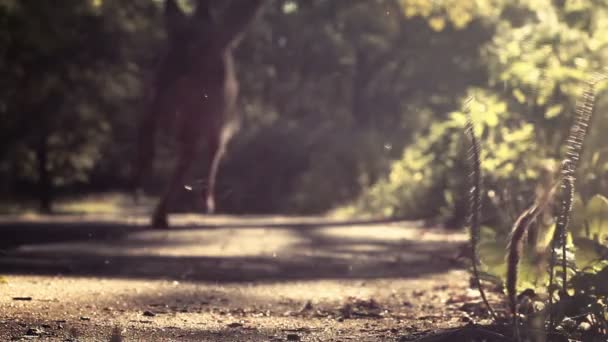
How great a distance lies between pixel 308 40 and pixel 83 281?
24083mm

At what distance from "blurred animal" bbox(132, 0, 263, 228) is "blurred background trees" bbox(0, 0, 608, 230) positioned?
2.55 metres

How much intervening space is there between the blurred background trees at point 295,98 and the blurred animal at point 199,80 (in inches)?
100

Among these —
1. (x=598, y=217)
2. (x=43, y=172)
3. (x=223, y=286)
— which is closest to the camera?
(x=598, y=217)

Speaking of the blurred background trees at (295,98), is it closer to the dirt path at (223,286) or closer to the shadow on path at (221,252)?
the shadow on path at (221,252)

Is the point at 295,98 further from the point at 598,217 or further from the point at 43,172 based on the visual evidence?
the point at 598,217

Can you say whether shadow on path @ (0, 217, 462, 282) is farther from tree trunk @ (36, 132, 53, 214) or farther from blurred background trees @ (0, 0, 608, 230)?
tree trunk @ (36, 132, 53, 214)

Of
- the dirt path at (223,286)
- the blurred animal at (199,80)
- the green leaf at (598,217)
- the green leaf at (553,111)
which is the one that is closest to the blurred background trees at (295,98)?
the green leaf at (553,111)

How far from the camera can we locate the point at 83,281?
684 cm

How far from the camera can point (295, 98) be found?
32.8 m

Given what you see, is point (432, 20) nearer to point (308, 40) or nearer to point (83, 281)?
point (83, 281)

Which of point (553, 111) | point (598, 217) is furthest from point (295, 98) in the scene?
point (598, 217)

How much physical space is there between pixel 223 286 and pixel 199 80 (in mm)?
3392

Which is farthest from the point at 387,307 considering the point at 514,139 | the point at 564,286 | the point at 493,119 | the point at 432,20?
the point at 432,20

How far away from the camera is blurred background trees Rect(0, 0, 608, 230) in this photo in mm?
16938
